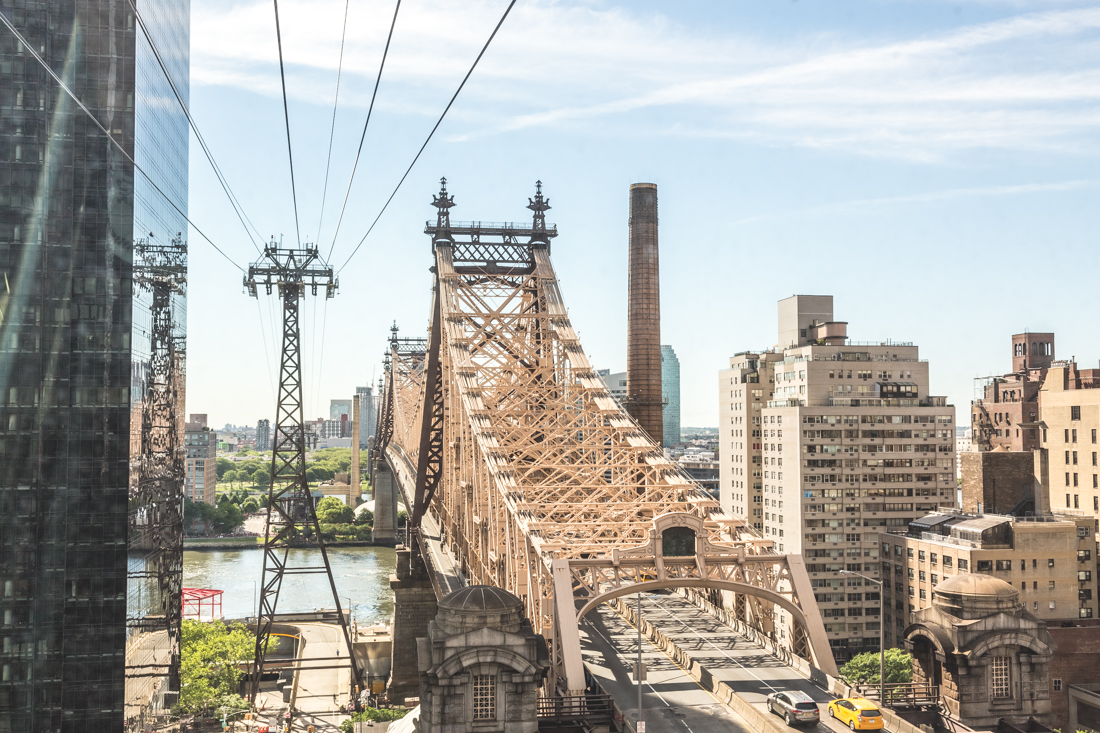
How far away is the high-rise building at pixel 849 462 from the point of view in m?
78.3

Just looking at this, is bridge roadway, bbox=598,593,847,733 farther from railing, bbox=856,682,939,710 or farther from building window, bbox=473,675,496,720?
building window, bbox=473,675,496,720

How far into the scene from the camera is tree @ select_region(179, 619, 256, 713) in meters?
53.2

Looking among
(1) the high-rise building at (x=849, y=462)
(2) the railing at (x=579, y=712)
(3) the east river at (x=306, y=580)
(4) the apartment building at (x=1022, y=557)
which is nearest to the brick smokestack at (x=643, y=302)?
(1) the high-rise building at (x=849, y=462)

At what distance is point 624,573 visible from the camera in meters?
35.3

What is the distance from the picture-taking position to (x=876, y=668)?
60156 millimetres

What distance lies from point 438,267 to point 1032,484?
153 ft

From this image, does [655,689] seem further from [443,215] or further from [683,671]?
[443,215]

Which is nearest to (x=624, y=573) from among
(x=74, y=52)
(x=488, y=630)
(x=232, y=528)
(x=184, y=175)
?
(x=488, y=630)

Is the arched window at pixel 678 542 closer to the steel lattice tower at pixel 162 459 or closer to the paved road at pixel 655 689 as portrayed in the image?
the paved road at pixel 655 689

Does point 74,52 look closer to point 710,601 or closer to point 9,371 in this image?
point 9,371

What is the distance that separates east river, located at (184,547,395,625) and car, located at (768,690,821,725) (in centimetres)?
5192

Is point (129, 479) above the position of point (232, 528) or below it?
above

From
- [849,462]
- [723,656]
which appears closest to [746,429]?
[849,462]

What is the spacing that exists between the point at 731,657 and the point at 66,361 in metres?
34.4
